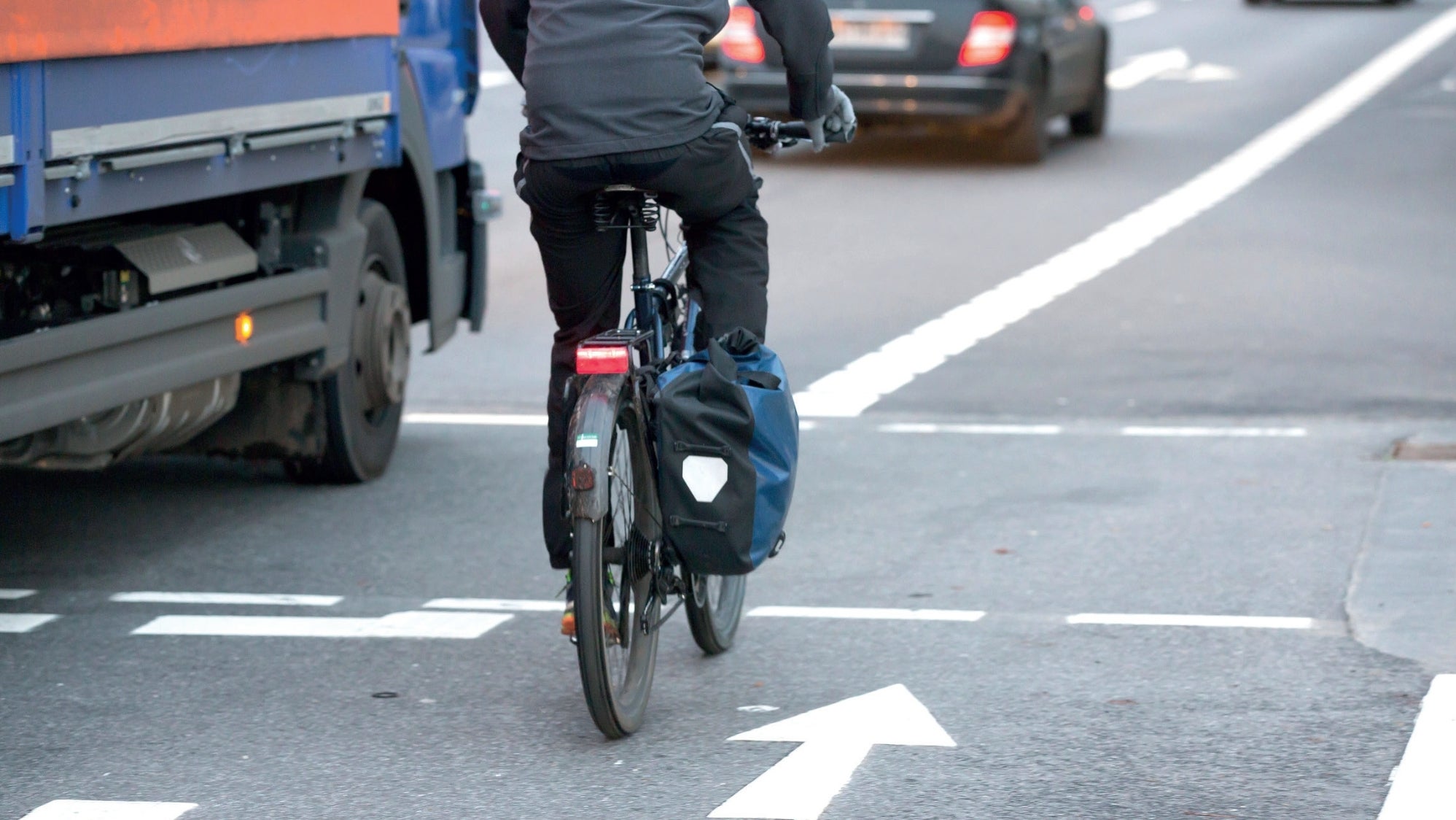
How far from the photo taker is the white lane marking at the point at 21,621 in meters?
6.02

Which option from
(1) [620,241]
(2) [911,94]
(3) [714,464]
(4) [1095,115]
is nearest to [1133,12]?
(4) [1095,115]

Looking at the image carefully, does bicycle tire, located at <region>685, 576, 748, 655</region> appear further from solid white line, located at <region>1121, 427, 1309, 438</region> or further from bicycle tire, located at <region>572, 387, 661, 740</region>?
solid white line, located at <region>1121, 427, 1309, 438</region>

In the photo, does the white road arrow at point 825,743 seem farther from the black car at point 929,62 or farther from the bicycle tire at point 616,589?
the black car at point 929,62

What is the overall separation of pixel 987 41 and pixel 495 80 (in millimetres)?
9703

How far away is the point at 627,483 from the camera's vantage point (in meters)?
4.99

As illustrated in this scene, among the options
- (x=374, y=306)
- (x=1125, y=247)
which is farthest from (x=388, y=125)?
(x=1125, y=247)

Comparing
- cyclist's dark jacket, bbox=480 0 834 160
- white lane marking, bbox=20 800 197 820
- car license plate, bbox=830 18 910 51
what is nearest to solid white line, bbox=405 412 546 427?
cyclist's dark jacket, bbox=480 0 834 160

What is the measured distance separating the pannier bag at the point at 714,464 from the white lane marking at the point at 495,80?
1970cm

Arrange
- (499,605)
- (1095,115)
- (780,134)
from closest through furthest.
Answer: (780,134), (499,605), (1095,115)

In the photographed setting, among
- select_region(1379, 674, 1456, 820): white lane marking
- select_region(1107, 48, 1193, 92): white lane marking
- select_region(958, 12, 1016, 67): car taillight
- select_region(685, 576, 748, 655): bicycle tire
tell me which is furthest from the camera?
select_region(1107, 48, 1193, 92): white lane marking

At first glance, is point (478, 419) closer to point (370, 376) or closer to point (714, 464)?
point (370, 376)

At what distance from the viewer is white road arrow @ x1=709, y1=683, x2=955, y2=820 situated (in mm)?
4539

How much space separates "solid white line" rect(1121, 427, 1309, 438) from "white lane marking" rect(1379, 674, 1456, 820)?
348 cm

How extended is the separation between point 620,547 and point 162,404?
7.36ft
